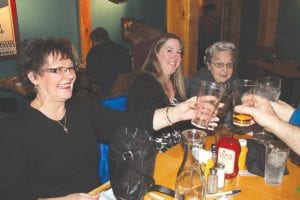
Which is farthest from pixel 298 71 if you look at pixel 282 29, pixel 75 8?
pixel 75 8

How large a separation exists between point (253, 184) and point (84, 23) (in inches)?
183

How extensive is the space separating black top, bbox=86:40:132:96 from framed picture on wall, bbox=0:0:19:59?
3.91ft

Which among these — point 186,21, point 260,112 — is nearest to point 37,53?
point 260,112

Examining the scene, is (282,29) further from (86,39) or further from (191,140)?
(191,140)

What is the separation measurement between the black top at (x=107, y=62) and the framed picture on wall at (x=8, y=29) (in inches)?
47.0

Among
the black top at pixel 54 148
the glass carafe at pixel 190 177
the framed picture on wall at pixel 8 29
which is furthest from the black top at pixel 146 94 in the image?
the framed picture on wall at pixel 8 29

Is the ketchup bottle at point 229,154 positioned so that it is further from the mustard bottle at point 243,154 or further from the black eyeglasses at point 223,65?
the black eyeglasses at point 223,65

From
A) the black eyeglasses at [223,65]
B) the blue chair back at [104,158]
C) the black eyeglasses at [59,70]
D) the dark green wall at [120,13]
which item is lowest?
the blue chair back at [104,158]

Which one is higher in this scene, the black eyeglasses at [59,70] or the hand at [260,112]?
the black eyeglasses at [59,70]

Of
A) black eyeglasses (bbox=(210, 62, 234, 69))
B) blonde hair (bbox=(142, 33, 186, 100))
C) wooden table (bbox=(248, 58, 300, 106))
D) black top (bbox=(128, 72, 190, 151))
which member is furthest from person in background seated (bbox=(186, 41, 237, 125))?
wooden table (bbox=(248, 58, 300, 106))

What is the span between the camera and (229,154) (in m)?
1.72

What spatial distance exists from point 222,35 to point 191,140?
7792 mm

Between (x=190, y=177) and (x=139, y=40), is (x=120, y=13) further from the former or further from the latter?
(x=190, y=177)

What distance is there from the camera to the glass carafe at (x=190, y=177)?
143cm
